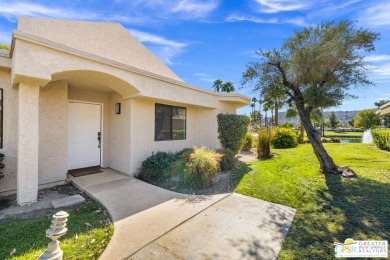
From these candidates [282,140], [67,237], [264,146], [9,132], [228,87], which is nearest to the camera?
[67,237]

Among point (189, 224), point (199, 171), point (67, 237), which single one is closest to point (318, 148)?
point (199, 171)

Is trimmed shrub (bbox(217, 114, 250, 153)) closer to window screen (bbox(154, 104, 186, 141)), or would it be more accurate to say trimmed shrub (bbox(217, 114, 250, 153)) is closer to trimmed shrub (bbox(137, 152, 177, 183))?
window screen (bbox(154, 104, 186, 141))

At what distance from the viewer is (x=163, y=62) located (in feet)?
35.5

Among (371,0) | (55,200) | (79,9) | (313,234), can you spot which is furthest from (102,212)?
(371,0)

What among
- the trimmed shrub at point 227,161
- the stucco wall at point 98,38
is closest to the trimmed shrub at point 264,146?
the trimmed shrub at point 227,161

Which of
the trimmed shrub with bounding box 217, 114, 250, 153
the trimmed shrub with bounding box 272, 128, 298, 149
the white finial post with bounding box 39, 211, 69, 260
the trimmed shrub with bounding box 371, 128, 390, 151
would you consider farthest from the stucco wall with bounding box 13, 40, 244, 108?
the trimmed shrub with bounding box 371, 128, 390, 151

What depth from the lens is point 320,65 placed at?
6219 mm

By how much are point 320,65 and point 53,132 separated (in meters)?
9.13

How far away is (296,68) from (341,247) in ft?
19.0

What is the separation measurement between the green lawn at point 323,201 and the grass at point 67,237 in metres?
2.98

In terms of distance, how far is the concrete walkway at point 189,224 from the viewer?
2.81m

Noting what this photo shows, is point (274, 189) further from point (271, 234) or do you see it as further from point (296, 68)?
point (296, 68)

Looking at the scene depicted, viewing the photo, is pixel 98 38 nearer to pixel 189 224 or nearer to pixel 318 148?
pixel 189 224

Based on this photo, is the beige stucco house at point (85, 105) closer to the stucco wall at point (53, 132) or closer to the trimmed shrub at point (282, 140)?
the stucco wall at point (53, 132)
